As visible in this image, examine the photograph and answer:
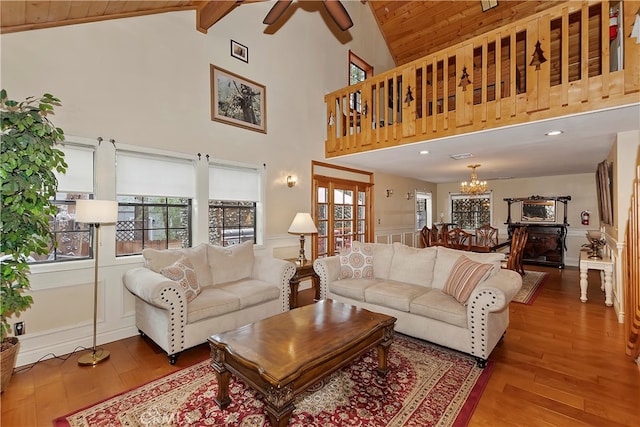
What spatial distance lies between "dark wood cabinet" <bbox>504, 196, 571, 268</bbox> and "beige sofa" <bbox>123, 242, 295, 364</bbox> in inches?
269

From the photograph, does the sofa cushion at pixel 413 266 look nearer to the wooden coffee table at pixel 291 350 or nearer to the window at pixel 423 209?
the wooden coffee table at pixel 291 350

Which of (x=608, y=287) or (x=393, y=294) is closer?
(x=393, y=294)

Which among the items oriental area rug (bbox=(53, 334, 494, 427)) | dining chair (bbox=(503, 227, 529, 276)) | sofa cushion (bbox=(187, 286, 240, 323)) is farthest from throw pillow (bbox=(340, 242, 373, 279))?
dining chair (bbox=(503, 227, 529, 276))

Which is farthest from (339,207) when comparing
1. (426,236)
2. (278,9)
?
(278,9)

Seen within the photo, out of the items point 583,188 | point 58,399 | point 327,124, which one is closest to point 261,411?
point 58,399

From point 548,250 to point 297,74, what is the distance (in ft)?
23.4

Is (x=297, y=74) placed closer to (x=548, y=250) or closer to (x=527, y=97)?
(x=527, y=97)

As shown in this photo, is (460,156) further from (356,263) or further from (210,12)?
(210,12)

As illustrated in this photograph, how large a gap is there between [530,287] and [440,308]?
3.56 metres

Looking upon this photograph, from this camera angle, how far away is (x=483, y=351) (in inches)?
98.3

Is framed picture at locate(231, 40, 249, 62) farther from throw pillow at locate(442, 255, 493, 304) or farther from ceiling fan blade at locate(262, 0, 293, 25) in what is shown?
throw pillow at locate(442, 255, 493, 304)

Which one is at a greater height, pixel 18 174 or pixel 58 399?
pixel 18 174

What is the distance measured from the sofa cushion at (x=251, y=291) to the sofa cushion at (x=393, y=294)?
1.10m

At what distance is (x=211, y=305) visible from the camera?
283cm
